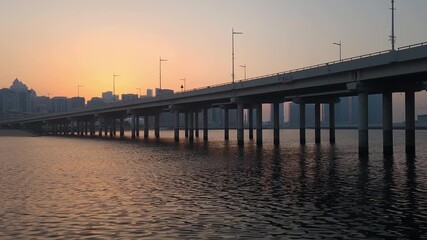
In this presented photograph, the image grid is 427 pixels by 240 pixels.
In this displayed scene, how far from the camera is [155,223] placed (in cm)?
2208

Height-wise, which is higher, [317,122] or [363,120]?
[363,120]

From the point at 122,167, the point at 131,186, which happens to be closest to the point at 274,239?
the point at 131,186

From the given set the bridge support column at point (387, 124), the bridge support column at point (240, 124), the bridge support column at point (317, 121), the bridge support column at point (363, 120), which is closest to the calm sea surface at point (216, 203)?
the bridge support column at point (363, 120)

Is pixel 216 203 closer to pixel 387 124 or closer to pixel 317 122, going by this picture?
pixel 387 124

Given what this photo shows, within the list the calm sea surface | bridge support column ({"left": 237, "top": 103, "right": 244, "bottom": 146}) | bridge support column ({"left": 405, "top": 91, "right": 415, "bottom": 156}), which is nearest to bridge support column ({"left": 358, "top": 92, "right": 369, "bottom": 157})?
bridge support column ({"left": 405, "top": 91, "right": 415, "bottom": 156})

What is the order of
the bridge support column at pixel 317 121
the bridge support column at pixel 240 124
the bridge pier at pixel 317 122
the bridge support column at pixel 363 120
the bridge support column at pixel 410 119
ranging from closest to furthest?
1. the bridge support column at pixel 363 120
2. the bridge support column at pixel 410 119
3. the bridge support column at pixel 240 124
4. the bridge pier at pixel 317 122
5. the bridge support column at pixel 317 121

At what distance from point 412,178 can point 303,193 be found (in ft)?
41.6

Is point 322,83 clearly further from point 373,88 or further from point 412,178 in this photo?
point 412,178

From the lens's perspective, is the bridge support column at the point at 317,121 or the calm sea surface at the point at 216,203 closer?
the calm sea surface at the point at 216,203

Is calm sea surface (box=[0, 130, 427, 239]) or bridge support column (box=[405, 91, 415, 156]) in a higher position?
bridge support column (box=[405, 91, 415, 156])

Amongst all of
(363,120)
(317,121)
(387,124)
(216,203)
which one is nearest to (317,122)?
(317,121)

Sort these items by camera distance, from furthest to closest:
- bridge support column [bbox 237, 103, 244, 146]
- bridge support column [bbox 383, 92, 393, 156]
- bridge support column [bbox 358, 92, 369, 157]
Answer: bridge support column [bbox 237, 103, 244, 146] → bridge support column [bbox 383, 92, 393, 156] → bridge support column [bbox 358, 92, 369, 157]

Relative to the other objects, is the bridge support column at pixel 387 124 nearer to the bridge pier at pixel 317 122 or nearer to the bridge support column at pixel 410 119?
the bridge support column at pixel 410 119

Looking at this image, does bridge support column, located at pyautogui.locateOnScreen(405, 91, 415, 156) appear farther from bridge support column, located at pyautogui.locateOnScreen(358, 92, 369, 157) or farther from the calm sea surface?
the calm sea surface
